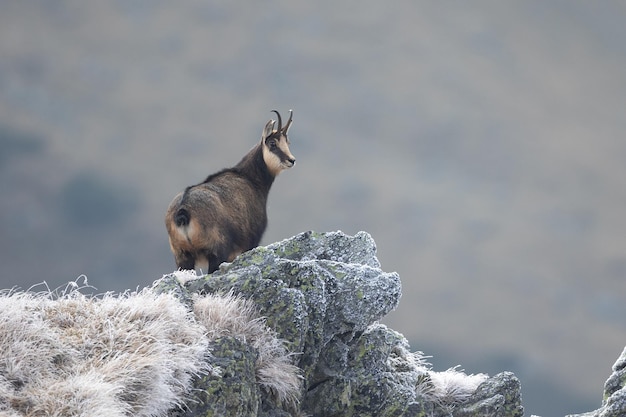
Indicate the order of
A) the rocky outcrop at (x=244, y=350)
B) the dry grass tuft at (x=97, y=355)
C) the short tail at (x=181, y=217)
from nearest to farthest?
the dry grass tuft at (x=97, y=355), the rocky outcrop at (x=244, y=350), the short tail at (x=181, y=217)

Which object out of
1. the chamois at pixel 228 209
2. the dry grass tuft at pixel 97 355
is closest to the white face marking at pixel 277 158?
the chamois at pixel 228 209

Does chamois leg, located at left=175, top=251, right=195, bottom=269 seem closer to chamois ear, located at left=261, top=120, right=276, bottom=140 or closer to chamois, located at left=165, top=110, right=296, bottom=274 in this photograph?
chamois, located at left=165, top=110, right=296, bottom=274

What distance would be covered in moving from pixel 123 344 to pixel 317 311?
2.57 metres

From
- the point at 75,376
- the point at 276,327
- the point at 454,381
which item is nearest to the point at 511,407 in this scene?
the point at 454,381

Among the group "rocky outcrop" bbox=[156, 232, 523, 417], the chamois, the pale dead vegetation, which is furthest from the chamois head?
the pale dead vegetation

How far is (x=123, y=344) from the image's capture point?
9.84 m

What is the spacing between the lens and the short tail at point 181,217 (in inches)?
567

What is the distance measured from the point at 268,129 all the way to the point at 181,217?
3.01 m

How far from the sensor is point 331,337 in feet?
37.8

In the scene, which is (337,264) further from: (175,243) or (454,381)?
(175,243)

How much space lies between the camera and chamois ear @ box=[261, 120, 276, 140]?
16502 mm

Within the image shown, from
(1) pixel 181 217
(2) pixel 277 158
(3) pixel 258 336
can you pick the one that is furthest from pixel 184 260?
(3) pixel 258 336

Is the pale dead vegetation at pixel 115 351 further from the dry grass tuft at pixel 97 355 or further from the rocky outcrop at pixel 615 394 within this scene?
the rocky outcrop at pixel 615 394

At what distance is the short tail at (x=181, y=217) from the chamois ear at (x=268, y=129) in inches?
111
